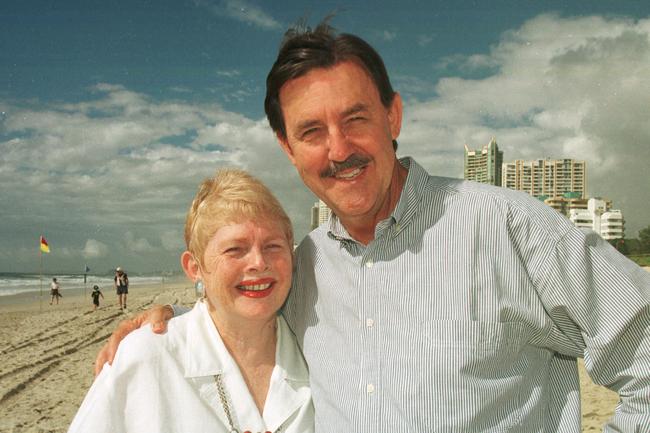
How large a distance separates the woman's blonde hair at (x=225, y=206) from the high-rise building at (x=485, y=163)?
98120 mm

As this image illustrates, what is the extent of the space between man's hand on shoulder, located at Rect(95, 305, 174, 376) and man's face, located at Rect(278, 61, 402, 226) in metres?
0.90

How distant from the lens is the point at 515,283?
6.45 feet

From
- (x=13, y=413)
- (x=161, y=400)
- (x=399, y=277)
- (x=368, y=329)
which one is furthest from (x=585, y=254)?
(x=13, y=413)

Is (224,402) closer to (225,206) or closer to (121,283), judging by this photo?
(225,206)

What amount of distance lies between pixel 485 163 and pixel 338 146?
101m

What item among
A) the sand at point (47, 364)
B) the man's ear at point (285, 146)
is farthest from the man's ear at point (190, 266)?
the sand at point (47, 364)

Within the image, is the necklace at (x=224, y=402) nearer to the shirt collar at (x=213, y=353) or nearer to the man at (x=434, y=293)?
Result: the shirt collar at (x=213, y=353)

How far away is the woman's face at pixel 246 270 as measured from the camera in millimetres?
2258

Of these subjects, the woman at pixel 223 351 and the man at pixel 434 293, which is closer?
the man at pixel 434 293

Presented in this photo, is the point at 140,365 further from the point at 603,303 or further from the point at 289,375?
the point at 603,303

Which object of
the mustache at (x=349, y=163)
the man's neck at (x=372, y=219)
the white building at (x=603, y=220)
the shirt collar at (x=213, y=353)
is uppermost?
the white building at (x=603, y=220)

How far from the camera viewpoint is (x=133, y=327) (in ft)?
8.31

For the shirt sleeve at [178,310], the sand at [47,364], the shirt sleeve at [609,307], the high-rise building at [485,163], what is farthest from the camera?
the high-rise building at [485,163]

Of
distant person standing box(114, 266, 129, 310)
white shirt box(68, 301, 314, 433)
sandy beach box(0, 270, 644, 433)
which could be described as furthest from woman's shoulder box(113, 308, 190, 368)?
distant person standing box(114, 266, 129, 310)
